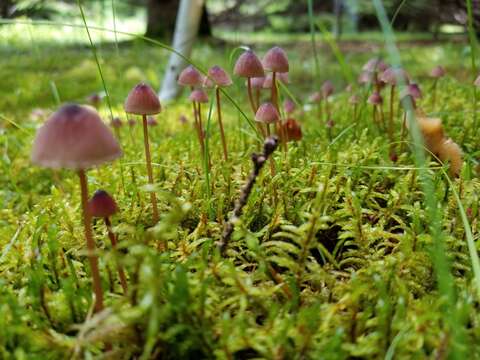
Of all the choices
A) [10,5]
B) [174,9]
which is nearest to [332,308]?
[10,5]

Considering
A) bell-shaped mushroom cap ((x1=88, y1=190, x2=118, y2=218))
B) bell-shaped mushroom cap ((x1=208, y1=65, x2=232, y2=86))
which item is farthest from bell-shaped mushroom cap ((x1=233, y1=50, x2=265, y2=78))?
bell-shaped mushroom cap ((x1=88, y1=190, x2=118, y2=218))

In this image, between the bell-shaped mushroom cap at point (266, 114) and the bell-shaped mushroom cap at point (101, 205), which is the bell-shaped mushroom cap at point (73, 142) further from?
the bell-shaped mushroom cap at point (266, 114)

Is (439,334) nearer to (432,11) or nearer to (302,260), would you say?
(302,260)

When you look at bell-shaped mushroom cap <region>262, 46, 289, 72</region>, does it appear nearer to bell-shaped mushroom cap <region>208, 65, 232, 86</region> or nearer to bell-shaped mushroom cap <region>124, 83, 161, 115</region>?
bell-shaped mushroom cap <region>208, 65, 232, 86</region>

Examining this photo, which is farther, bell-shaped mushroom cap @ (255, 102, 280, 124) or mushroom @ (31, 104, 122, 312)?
bell-shaped mushroom cap @ (255, 102, 280, 124)

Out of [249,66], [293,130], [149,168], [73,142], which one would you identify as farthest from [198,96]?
[73,142]

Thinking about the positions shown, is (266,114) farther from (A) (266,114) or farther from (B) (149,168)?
(B) (149,168)
